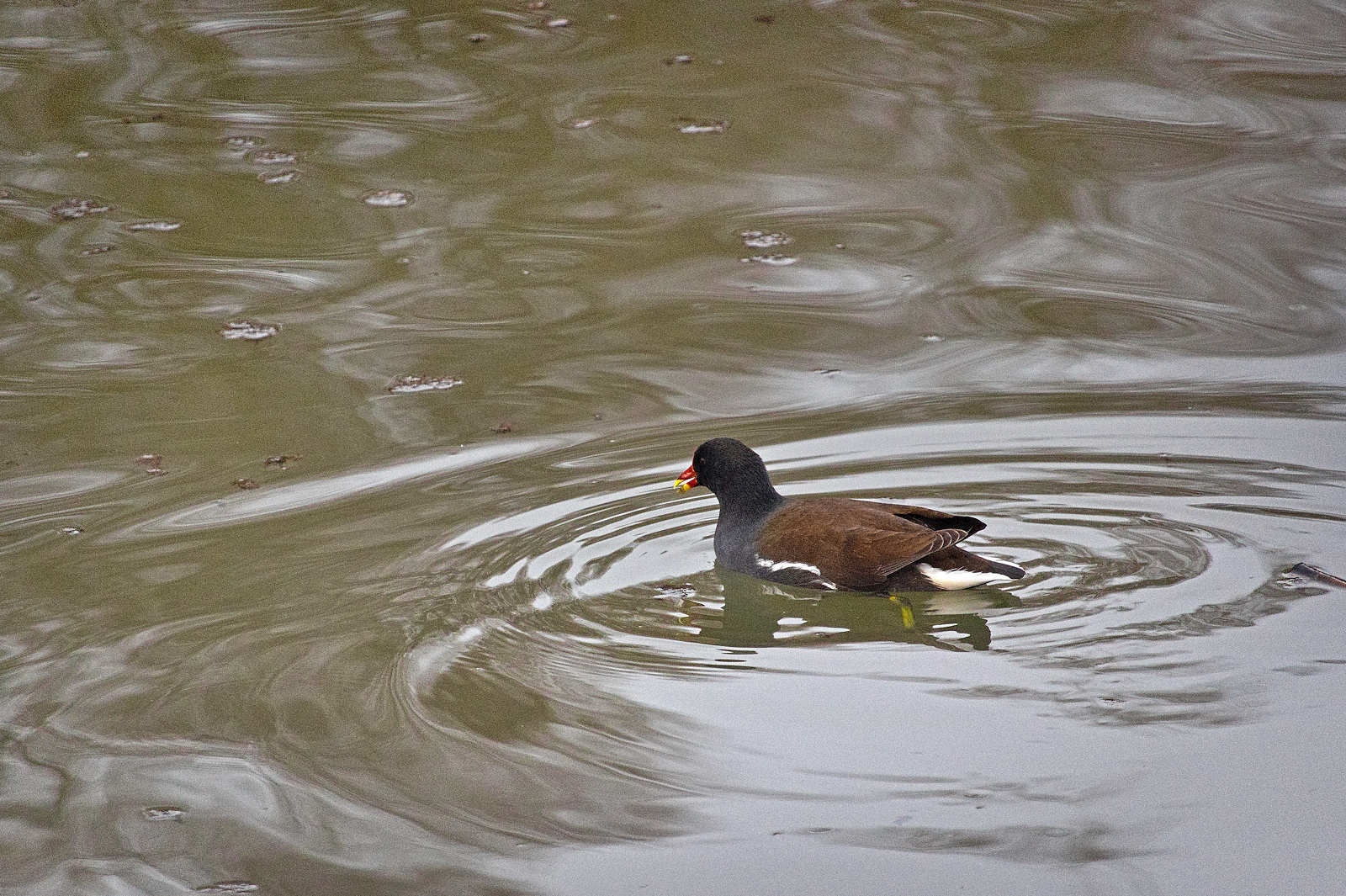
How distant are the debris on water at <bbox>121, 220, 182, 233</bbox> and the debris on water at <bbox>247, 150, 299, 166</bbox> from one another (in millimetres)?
714

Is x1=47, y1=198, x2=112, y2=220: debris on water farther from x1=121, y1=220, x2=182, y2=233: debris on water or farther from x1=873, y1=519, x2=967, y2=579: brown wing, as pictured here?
x1=873, y1=519, x2=967, y2=579: brown wing

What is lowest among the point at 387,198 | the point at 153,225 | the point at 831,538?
the point at 831,538

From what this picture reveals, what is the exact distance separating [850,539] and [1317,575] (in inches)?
60.6

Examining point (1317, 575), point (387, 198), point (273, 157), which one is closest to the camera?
point (1317, 575)

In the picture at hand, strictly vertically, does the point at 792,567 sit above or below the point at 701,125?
below

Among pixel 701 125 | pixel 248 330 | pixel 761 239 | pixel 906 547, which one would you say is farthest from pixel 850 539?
pixel 701 125

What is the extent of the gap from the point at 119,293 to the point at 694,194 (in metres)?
3.21

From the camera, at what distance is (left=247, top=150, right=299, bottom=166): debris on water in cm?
948

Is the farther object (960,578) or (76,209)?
(76,209)

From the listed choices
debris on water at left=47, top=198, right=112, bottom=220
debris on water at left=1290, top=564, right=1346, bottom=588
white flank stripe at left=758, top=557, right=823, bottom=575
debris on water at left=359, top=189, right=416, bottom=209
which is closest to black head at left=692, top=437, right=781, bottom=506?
white flank stripe at left=758, top=557, right=823, bottom=575

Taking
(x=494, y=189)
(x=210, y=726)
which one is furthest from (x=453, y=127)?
(x=210, y=726)

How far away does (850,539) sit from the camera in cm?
557

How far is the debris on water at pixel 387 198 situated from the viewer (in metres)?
9.17

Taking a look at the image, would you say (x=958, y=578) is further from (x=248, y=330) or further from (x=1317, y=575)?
(x=248, y=330)
